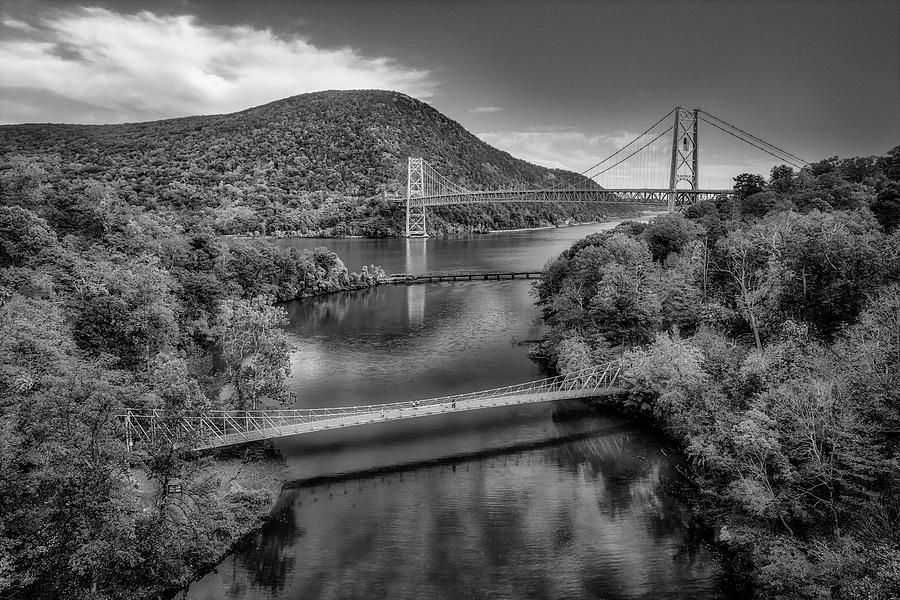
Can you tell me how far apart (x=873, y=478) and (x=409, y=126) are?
145277mm

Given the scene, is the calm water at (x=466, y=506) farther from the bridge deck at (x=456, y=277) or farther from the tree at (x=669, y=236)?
the bridge deck at (x=456, y=277)

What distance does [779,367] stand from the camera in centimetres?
1705

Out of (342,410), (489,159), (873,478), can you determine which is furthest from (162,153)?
(873,478)

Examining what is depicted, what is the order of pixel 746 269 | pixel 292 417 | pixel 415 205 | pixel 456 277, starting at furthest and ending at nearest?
pixel 415 205, pixel 456 277, pixel 746 269, pixel 292 417

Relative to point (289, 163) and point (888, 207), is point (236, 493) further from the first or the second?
point (289, 163)

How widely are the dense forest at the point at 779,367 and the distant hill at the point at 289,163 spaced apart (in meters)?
67.3

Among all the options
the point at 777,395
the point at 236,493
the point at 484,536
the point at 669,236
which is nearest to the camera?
the point at 777,395

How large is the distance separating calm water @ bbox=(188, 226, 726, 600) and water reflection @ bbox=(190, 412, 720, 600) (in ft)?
0.15

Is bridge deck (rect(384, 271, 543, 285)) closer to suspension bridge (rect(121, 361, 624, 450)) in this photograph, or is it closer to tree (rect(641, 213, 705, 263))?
tree (rect(641, 213, 705, 263))

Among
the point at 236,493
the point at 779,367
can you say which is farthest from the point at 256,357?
the point at 779,367

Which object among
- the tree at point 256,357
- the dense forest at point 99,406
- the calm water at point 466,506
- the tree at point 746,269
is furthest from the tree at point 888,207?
the dense forest at point 99,406

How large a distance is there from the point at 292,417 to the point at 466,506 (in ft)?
25.1

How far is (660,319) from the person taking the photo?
26531 millimetres

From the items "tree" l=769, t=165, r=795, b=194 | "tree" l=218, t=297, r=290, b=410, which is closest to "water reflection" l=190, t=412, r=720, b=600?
"tree" l=218, t=297, r=290, b=410
